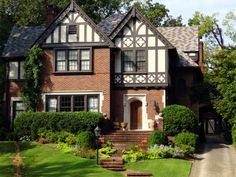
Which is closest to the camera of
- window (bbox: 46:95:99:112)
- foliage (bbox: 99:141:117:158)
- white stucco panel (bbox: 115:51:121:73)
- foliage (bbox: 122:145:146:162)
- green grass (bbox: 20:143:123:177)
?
green grass (bbox: 20:143:123:177)

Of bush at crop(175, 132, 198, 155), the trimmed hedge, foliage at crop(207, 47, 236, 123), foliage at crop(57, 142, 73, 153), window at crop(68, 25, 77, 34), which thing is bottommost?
foliage at crop(57, 142, 73, 153)

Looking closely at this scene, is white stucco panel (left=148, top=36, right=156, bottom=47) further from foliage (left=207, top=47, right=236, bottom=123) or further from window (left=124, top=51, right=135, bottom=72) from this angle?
foliage (left=207, top=47, right=236, bottom=123)

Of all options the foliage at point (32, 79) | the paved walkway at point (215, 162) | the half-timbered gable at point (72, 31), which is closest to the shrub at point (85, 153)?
the paved walkway at point (215, 162)

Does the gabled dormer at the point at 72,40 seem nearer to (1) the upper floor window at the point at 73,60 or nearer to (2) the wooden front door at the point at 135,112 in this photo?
(1) the upper floor window at the point at 73,60

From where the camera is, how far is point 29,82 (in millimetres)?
35469

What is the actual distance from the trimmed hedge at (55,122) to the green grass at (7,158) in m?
2.61

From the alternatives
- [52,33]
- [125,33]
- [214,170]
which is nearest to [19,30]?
[52,33]

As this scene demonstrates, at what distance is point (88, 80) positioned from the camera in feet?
115

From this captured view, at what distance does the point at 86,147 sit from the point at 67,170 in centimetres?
442

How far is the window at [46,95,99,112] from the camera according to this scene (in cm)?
3491

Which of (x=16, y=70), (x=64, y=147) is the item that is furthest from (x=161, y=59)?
(x=16, y=70)

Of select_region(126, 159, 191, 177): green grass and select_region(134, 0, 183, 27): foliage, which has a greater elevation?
select_region(134, 0, 183, 27): foliage

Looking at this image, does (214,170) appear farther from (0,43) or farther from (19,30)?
(0,43)

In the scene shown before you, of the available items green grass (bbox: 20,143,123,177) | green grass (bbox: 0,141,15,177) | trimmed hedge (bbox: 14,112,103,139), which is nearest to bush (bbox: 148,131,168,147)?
green grass (bbox: 20,143,123,177)
